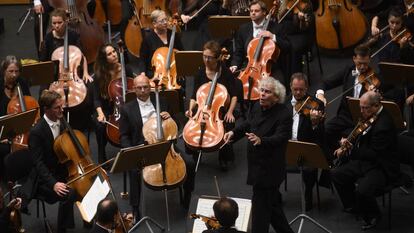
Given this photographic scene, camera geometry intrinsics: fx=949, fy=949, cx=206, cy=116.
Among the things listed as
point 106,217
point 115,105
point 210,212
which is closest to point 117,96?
point 115,105

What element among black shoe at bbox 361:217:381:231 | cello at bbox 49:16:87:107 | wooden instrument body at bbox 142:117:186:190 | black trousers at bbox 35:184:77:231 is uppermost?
cello at bbox 49:16:87:107

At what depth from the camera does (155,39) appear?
9.27 m

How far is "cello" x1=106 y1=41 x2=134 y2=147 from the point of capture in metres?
8.42

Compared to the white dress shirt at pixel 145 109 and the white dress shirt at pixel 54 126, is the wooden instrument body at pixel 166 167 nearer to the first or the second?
the white dress shirt at pixel 145 109

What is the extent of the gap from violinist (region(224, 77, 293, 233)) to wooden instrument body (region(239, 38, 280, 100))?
5.24 ft

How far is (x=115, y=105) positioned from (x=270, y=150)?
2088 mm

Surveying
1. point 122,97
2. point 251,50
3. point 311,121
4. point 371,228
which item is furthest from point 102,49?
point 371,228

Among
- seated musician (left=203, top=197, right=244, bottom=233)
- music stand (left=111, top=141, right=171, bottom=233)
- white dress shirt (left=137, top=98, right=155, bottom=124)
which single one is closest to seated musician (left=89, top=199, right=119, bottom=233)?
seated musician (left=203, top=197, right=244, bottom=233)

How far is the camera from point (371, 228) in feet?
25.3

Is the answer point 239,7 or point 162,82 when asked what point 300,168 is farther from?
point 239,7

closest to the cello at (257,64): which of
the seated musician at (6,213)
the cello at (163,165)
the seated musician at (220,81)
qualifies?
the seated musician at (220,81)

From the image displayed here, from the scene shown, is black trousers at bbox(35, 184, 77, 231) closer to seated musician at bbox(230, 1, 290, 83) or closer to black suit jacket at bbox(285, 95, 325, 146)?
black suit jacket at bbox(285, 95, 325, 146)

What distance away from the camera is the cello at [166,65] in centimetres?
890

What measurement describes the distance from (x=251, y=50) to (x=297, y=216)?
1.82 metres
